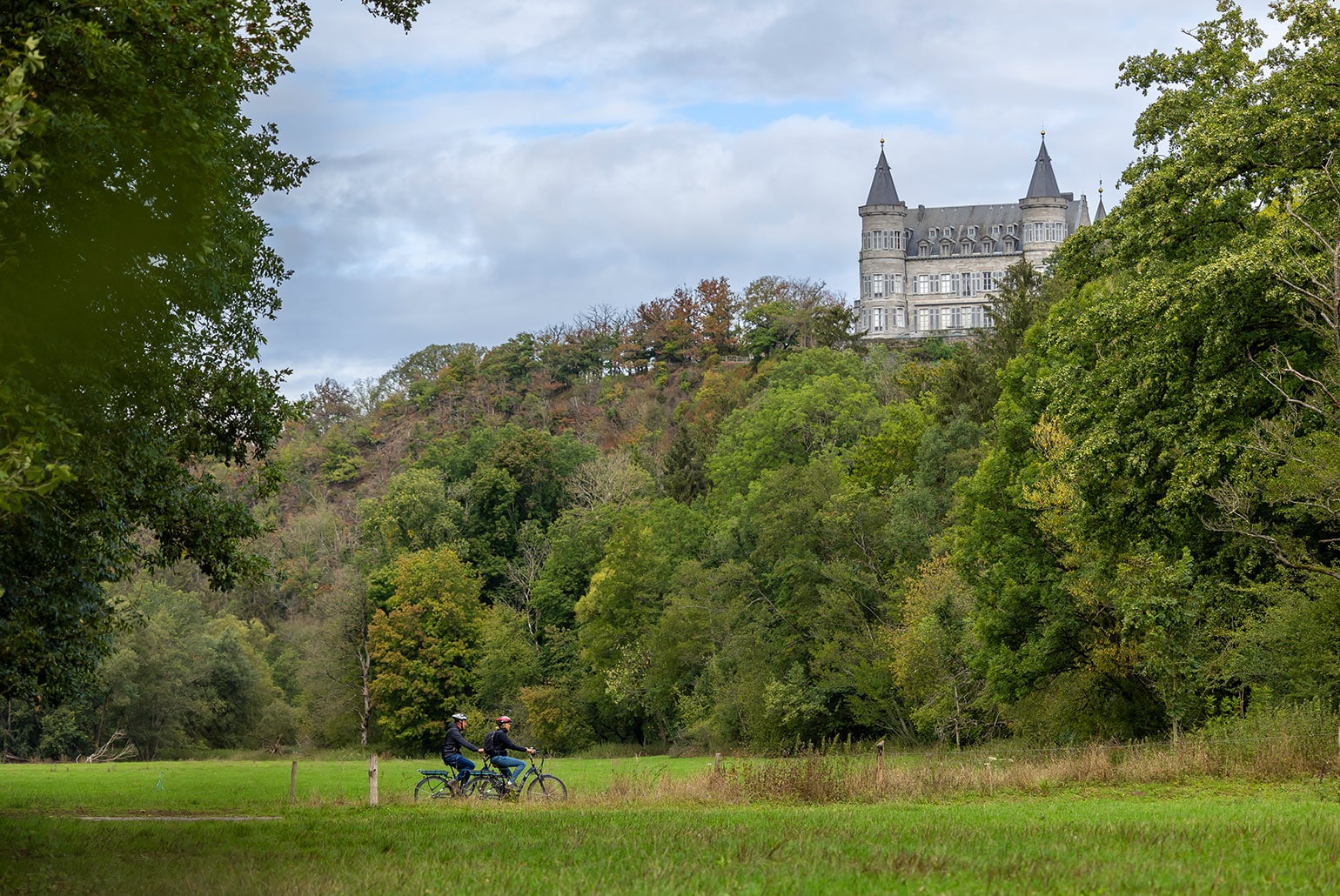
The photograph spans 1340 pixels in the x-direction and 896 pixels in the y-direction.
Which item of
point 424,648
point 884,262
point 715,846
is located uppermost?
point 884,262

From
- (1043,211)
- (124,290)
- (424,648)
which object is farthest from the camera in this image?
(1043,211)

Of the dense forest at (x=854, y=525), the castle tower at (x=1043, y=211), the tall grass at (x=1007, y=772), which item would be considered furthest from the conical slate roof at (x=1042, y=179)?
the tall grass at (x=1007, y=772)

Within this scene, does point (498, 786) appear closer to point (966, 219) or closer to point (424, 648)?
point (424, 648)

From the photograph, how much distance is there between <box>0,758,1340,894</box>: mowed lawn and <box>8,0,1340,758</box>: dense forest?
330cm

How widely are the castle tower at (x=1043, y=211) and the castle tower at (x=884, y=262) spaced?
12.8 m

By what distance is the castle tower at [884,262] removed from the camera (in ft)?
454

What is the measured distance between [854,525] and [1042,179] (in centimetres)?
9389

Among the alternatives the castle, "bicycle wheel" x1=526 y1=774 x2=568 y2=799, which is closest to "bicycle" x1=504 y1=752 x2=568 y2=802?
"bicycle wheel" x1=526 y1=774 x2=568 y2=799

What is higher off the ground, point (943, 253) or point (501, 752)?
point (943, 253)

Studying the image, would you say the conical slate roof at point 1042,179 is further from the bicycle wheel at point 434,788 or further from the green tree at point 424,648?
the bicycle wheel at point 434,788

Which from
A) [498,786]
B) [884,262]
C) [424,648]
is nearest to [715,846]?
[498,786]

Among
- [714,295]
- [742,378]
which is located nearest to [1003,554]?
[742,378]

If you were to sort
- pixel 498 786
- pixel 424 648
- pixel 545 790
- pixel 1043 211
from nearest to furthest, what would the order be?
1. pixel 545 790
2. pixel 498 786
3. pixel 424 648
4. pixel 1043 211

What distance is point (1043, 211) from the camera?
138250 millimetres
